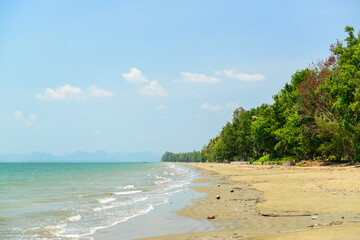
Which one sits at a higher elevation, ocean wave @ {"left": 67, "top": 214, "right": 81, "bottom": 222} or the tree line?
the tree line

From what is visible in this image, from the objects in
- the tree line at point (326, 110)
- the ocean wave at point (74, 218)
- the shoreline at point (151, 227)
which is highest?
the tree line at point (326, 110)

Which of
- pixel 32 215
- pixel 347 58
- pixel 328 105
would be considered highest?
pixel 347 58

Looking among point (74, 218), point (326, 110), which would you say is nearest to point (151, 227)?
point (74, 218)

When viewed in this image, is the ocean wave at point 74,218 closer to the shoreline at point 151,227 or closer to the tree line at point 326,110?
the shoreline at point 151,227

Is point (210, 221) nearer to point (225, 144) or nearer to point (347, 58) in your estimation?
point (347, 58)

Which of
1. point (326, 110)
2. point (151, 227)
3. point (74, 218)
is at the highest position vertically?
point (326, 110)

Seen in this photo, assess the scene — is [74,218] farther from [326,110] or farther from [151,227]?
[326,110]

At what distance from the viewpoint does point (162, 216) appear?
46.4 feet

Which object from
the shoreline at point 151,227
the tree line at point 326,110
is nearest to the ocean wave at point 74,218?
the shoreline at point 151,227

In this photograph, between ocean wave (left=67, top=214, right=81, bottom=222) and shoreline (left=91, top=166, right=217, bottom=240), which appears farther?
ocean wave (left=67, top=214, right=81, bottom=222)

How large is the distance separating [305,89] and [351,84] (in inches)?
493

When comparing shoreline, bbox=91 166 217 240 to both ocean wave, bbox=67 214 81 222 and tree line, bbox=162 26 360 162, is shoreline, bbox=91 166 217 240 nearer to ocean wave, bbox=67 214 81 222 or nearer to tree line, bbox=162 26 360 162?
ocean wave, bbox=67 214 81 222

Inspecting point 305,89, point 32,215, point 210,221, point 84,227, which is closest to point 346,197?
point 210,221

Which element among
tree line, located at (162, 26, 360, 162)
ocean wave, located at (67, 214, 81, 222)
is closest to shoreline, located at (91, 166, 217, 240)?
ocean wave, located at (67, 214, 81, 222)
